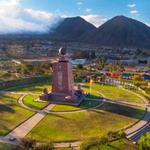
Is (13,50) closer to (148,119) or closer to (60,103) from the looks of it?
(60,103)

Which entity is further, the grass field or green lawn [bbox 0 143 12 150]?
the grass field

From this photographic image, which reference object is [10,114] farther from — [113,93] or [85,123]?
[113,93]

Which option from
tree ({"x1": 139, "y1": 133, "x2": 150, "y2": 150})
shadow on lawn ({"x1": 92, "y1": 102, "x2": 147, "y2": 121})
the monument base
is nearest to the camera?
tree ({"x1": 139, "y1": 133, "x2": 150, "y2": 150})

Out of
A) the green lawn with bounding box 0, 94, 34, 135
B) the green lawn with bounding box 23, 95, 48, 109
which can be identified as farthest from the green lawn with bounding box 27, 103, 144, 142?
the green lawn with bounding box 23, 95, 48, 109

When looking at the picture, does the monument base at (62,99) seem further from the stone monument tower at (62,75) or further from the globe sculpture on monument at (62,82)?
the stone monument tower at (62,75)

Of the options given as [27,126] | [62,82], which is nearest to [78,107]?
[62,82]

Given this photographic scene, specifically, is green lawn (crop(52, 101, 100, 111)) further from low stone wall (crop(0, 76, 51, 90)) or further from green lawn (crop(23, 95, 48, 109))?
low stone wall (crop(0, 76, 51, 90))

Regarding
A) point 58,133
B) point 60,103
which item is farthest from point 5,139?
point 60,103

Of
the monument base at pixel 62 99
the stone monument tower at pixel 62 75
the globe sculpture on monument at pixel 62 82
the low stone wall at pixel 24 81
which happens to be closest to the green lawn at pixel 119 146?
the monument base at pixel 62 99
